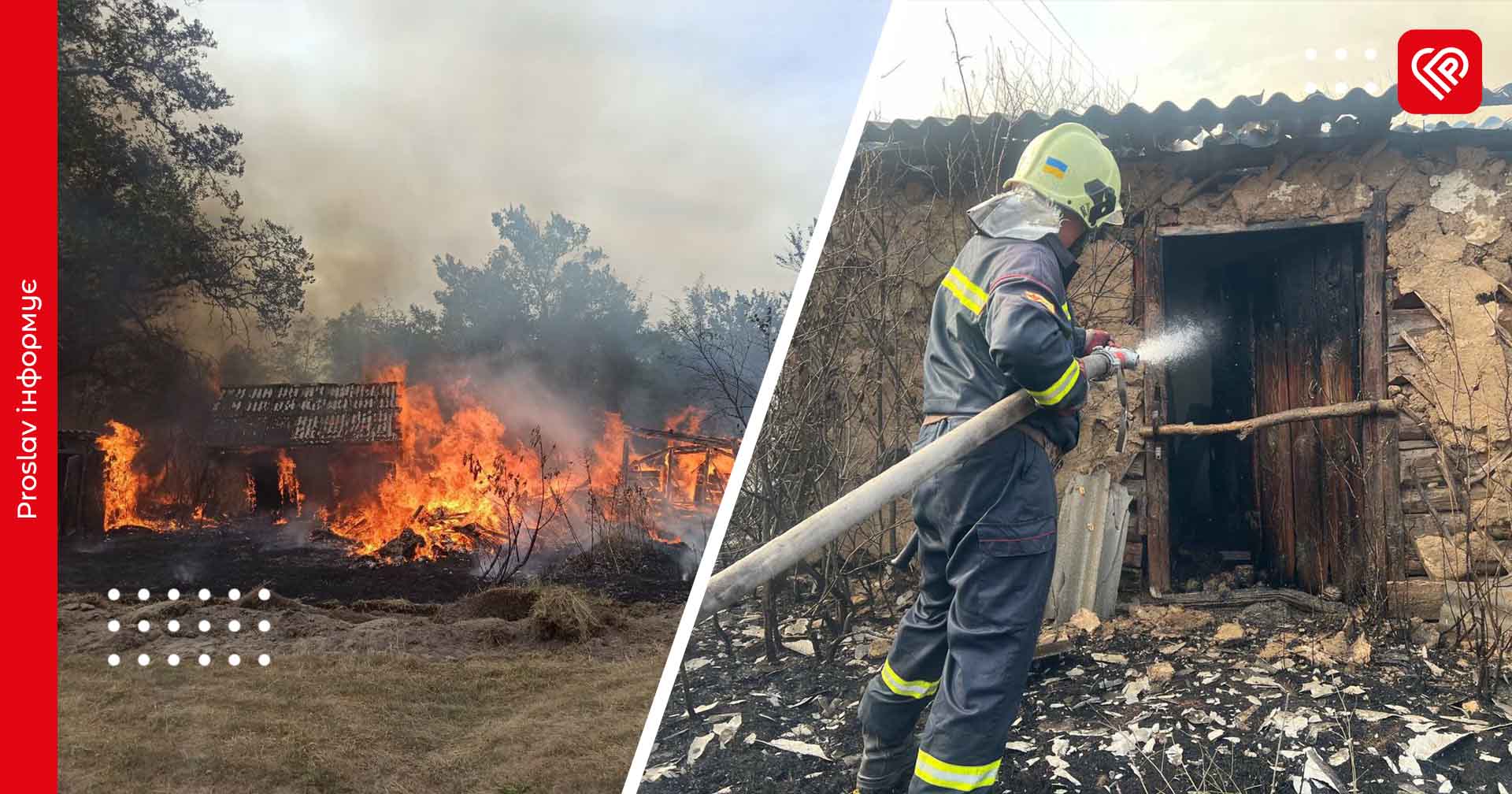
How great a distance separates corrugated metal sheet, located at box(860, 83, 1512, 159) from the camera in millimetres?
4305

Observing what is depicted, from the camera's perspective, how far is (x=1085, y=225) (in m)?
2.73

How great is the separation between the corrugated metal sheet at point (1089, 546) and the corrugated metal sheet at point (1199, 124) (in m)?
1.81

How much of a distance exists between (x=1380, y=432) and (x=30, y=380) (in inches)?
265

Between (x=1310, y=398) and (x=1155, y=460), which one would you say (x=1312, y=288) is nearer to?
(x=1310, y=398)

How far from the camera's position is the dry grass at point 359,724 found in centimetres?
565

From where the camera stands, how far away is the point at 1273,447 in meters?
5.45

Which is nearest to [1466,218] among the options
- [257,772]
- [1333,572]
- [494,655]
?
[1333,572]

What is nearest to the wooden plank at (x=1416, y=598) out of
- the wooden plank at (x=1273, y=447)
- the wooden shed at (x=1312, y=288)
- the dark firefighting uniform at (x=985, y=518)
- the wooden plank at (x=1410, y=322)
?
the wooden shed at (x=1312, y=288)

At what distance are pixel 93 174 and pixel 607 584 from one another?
210 inches

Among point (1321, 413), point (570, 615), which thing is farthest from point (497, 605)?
point (1321, 413)

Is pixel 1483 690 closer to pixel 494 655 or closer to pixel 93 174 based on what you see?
pixel 494 655

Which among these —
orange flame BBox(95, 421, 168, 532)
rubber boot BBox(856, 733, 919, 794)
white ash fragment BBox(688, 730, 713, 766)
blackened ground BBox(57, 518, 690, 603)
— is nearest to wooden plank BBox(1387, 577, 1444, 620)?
rubber boot BBox(856, 733, 919, 794)

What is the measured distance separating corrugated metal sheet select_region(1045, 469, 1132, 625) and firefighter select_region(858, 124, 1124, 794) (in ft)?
7.10

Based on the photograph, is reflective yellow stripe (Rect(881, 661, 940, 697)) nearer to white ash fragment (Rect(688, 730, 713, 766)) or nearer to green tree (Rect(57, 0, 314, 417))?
white ash fragment (Rect(688, 730, 713, 766))
